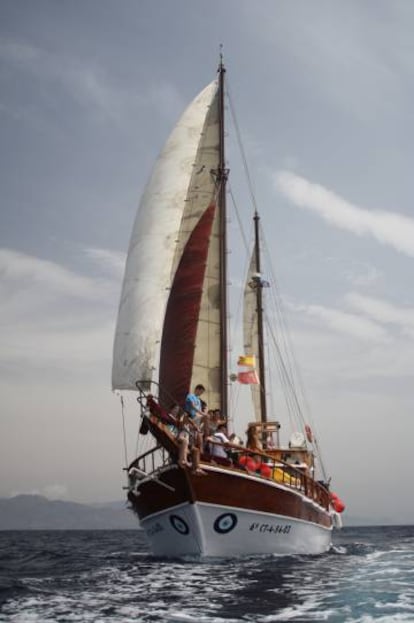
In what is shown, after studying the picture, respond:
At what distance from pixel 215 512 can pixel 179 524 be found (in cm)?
107

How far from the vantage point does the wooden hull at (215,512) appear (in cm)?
1502

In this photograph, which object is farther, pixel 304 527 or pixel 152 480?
pixel 304 527

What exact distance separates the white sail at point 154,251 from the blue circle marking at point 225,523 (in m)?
Result: 5.38

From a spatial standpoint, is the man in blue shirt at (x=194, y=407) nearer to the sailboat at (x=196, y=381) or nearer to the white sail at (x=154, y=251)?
the sailboat at (x=196, y=381)

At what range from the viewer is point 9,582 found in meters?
13.6

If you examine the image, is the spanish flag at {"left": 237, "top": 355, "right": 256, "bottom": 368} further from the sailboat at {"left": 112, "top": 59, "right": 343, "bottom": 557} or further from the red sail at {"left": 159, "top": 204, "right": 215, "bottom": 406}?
the red sail at {"left": 159, "top": 204, "right": 215, "bottom": 406}

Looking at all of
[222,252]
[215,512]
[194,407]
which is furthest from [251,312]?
[215,512]

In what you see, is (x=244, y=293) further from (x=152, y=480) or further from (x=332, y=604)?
(x=332, y=604)

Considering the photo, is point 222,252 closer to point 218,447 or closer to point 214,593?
point 218,447

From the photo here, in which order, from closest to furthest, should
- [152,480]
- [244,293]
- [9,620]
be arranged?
1. [9,620]
2. [152,480]
3. [244,293]

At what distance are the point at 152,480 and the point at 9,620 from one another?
741cm

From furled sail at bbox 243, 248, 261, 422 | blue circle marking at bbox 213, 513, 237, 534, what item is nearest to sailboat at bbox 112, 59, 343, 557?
blue circle marking at bbox 213, 513, 237, 534

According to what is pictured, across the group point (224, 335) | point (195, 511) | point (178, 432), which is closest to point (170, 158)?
point (224, 335)

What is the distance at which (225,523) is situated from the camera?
1523 cm
